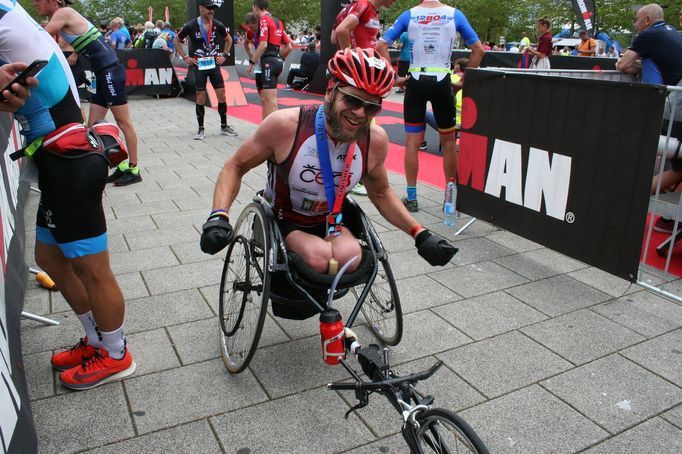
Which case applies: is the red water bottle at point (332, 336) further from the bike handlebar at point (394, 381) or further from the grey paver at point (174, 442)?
the grey paver at point (174, 442)

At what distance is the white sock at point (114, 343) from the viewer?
2.85 meters

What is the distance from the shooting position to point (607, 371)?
10.1ft

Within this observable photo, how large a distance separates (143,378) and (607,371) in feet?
8.02

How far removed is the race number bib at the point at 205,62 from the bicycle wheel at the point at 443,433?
8051 millimetres

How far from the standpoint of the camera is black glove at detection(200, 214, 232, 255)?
7.54ft

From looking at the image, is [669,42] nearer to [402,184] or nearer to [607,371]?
[402,184]

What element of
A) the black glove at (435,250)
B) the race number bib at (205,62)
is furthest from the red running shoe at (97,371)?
the race number bib at (205,62)

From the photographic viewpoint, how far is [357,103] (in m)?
2.49

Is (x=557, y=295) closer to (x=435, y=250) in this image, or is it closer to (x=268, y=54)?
(x=435, y=250)

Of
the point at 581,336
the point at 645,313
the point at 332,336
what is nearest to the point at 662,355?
the point at 581,336

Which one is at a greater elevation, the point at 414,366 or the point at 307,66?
the point at 307,66

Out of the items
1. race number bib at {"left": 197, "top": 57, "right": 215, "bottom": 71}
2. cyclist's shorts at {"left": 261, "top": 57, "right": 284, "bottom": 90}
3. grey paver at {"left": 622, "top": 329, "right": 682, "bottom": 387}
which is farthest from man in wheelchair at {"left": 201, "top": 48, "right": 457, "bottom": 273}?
race number bib at {"left": 197, "top": 57, "right": 215, "bottom": 71}

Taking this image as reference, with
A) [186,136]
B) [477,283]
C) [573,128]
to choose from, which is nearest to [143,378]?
[477,283]

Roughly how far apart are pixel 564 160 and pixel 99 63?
465cm
